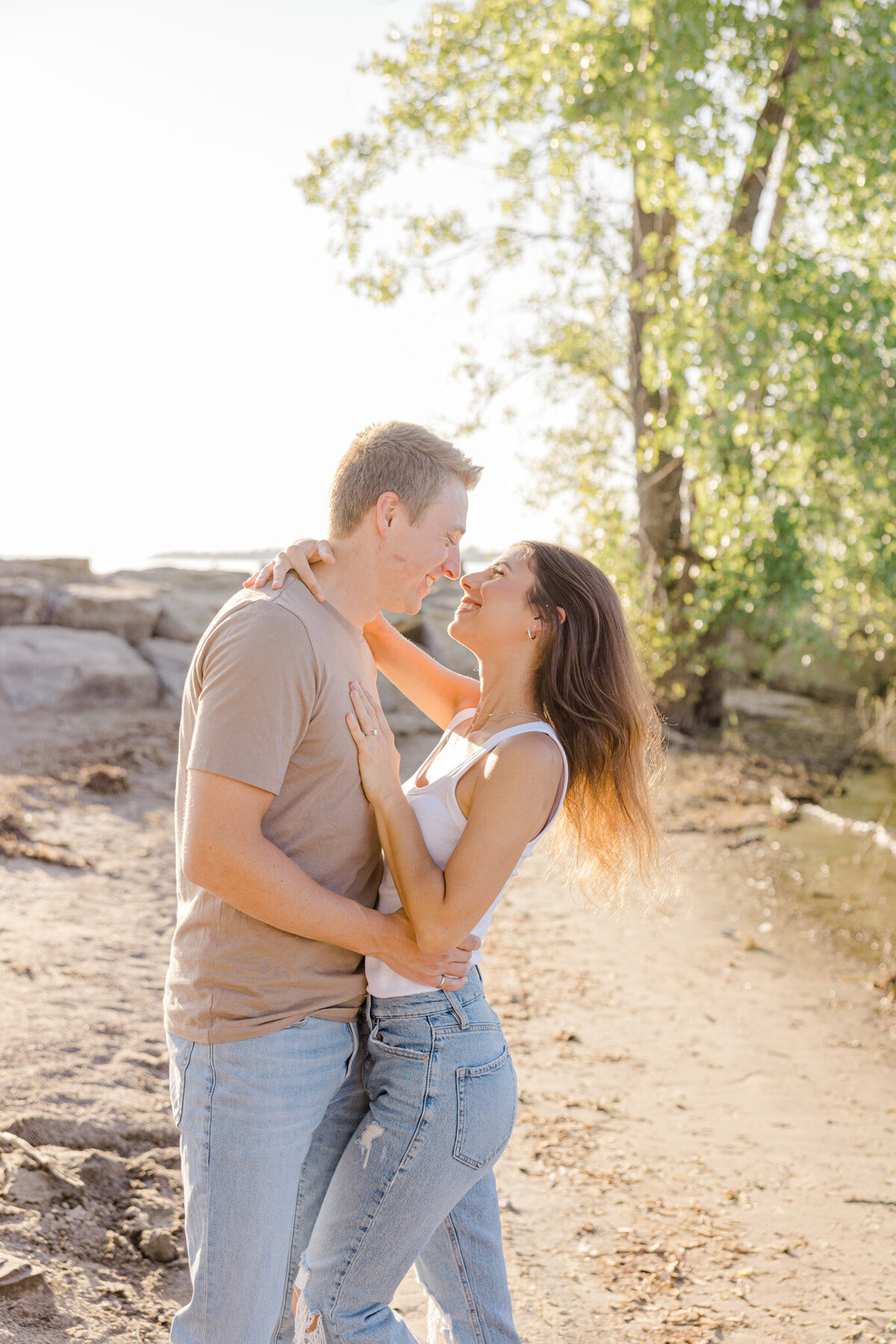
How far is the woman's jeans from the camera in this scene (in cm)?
203

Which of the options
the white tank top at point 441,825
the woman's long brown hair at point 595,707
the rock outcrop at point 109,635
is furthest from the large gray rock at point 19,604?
the white tank top at point 441,825

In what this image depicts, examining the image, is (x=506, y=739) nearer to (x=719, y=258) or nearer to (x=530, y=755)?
(x=530, y=755)

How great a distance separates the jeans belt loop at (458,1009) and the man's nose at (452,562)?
0.86 m

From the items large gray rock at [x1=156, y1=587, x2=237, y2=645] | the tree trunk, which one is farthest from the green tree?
large gray rock at [x1=156, y1=587, x2=237, y2=645]

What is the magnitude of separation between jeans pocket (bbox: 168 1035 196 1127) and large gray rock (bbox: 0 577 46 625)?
10681mm

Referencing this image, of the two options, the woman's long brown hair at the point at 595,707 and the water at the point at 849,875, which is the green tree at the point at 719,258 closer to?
the water at the point at 849,875

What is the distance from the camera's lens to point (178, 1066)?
2.03m

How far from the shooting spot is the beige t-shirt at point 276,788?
1.87 m

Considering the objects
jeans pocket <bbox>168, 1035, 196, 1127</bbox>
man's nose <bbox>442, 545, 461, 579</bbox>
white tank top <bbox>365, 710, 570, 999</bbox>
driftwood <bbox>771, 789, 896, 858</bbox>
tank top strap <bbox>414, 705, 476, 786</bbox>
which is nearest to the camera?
jeans pocket <bbox>168, 1035, 196, 1127</bbox>

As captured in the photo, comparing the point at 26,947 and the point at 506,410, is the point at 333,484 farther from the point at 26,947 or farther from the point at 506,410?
the point at 506,410

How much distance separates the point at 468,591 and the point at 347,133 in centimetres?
1168

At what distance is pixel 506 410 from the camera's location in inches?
578

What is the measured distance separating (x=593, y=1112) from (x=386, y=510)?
356cm

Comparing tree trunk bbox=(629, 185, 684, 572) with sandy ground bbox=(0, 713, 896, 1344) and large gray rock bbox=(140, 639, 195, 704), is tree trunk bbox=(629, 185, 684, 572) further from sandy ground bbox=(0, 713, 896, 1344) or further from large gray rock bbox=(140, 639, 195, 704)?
sandy ground bbox=(0, 713, 896, 1344)
